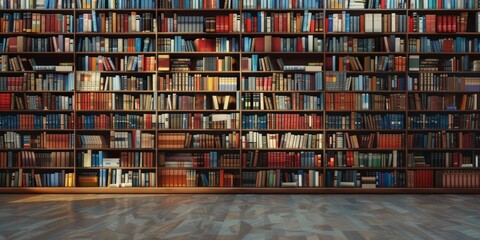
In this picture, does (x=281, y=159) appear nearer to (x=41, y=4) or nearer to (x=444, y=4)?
(x=444, y=4)

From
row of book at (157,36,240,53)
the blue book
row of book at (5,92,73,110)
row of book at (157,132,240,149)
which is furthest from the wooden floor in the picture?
row of book at (157,36,240,53)

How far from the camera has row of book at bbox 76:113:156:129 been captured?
8.27 meters

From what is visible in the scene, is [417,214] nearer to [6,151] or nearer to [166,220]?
[166,220]

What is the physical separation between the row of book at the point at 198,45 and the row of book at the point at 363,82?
1603mm

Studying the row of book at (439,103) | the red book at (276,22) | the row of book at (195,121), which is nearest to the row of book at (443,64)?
the row of book at (439,103)

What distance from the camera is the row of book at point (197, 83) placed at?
8.27 metres

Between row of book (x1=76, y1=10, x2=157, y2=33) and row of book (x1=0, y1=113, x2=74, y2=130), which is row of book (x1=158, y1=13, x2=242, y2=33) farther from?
row of book (x1=0, y1=113, x2=74, y2=130)

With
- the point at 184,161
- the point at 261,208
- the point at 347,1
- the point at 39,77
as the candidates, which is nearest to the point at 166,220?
the point at 261,208

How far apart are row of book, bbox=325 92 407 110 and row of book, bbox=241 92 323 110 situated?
193mm

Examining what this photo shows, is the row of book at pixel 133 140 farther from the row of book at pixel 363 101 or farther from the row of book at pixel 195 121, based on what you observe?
the row of book at pixel 363 101

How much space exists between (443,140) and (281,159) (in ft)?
8.61

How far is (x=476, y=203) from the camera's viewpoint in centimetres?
713

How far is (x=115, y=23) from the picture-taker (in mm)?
8273

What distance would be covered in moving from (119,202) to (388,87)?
4.56 m
